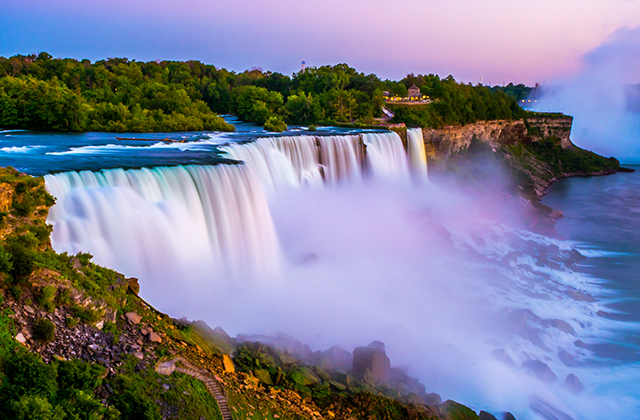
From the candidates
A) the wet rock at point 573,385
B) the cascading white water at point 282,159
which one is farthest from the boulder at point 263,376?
the cascading white water at point 282,159

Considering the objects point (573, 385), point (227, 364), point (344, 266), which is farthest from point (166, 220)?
point (573, 385)

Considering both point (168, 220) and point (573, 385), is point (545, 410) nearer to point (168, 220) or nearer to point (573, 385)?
point (573, 385)

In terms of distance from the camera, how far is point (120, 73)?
59562mm

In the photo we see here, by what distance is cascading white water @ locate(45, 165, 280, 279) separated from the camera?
538 inches

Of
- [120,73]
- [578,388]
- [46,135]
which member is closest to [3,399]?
[578,388]

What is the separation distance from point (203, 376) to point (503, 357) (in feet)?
34.0

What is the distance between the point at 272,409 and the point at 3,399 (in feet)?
14.5

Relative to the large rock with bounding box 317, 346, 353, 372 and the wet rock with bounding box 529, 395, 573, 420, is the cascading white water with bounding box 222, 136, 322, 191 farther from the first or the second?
the wet rock with bounding box 529, 395, 573, 420

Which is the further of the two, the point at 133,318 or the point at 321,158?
the point at 321,158

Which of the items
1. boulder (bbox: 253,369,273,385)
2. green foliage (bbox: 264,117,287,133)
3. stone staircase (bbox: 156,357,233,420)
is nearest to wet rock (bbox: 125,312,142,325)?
stone staircase (bbox: 156,357,233,420)

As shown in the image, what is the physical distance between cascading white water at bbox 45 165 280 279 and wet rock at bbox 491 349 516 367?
8270 mm

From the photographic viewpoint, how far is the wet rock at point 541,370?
14308 mm

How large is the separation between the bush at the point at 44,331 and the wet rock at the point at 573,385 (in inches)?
538

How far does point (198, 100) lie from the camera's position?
4625 centimetres
